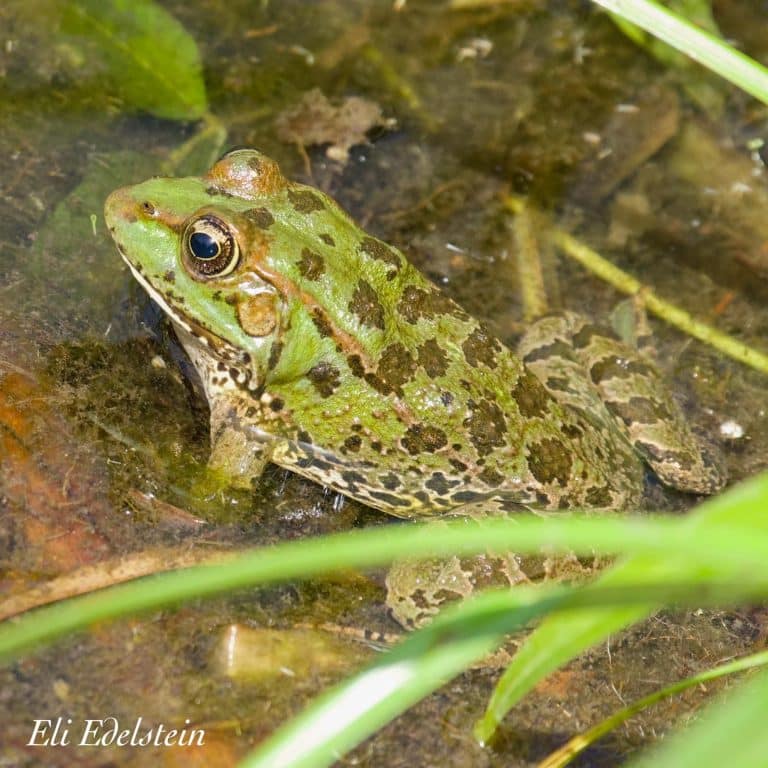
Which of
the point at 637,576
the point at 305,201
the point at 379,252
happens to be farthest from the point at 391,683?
the point at 305,201

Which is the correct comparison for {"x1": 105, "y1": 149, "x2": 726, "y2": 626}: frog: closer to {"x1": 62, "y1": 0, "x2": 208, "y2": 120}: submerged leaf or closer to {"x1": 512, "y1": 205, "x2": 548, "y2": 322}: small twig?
{"x1": 512, "y1": 205, "x2": 548, "y2": 322}: small twig

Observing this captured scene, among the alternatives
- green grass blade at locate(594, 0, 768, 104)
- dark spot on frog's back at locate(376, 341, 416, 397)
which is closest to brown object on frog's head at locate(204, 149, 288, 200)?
dark spot on frog's back at locate(376, 341, 416, 397)

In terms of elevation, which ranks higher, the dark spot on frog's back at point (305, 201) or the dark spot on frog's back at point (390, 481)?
the dark spot on frog's back at point (305, 201)

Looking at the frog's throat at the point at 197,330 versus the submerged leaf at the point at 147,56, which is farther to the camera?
the submerged leaf at the point at 147,56

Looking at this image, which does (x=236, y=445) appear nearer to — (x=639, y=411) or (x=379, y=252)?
(x=379, y=252)

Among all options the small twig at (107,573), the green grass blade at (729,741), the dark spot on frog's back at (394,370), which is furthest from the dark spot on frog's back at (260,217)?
the green grass blade at (729,741)
